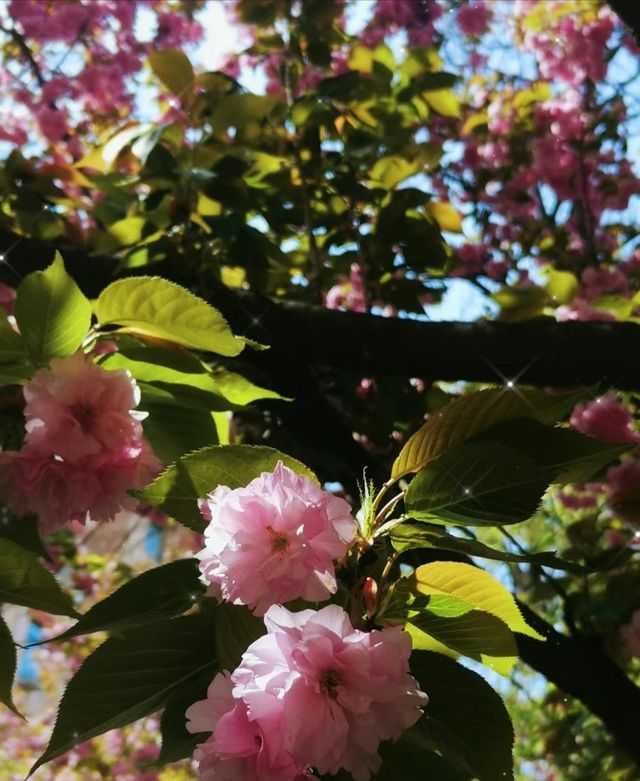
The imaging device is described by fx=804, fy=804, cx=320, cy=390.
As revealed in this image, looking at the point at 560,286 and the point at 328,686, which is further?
the point at 560,286

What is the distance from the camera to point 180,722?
50 centimetres

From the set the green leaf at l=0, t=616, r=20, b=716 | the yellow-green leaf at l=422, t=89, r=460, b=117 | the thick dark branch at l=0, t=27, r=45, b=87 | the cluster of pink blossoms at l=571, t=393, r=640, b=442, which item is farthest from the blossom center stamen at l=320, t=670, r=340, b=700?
the thick dark branch at l=0, t=27, r=45, b=87

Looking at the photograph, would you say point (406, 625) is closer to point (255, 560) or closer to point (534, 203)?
point (255, 560)

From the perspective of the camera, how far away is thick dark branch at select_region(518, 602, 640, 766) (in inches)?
45.1

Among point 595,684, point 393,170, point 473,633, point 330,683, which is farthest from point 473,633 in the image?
point 393,170

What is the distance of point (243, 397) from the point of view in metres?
0.76

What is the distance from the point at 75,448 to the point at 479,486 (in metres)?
0.32

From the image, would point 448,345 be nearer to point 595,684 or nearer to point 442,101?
point 595,684

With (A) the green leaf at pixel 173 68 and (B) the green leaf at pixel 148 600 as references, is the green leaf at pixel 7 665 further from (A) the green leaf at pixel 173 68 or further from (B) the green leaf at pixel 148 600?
(A) the green leaf at pixel 173 68

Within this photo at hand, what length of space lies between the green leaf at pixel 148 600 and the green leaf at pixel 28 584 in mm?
17

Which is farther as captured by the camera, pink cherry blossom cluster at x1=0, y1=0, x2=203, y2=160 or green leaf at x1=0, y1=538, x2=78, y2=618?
pink cherry blossom cluster at x1=0, y1=0, x2=203, y2=160

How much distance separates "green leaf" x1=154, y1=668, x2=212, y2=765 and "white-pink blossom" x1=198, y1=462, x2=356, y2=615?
9 cm

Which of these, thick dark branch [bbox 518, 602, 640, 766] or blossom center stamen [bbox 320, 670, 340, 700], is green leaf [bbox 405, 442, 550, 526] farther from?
thick dark branch [bbox 518, 602, 640, 766]

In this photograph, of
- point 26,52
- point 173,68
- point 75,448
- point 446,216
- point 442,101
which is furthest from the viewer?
point 26,52
